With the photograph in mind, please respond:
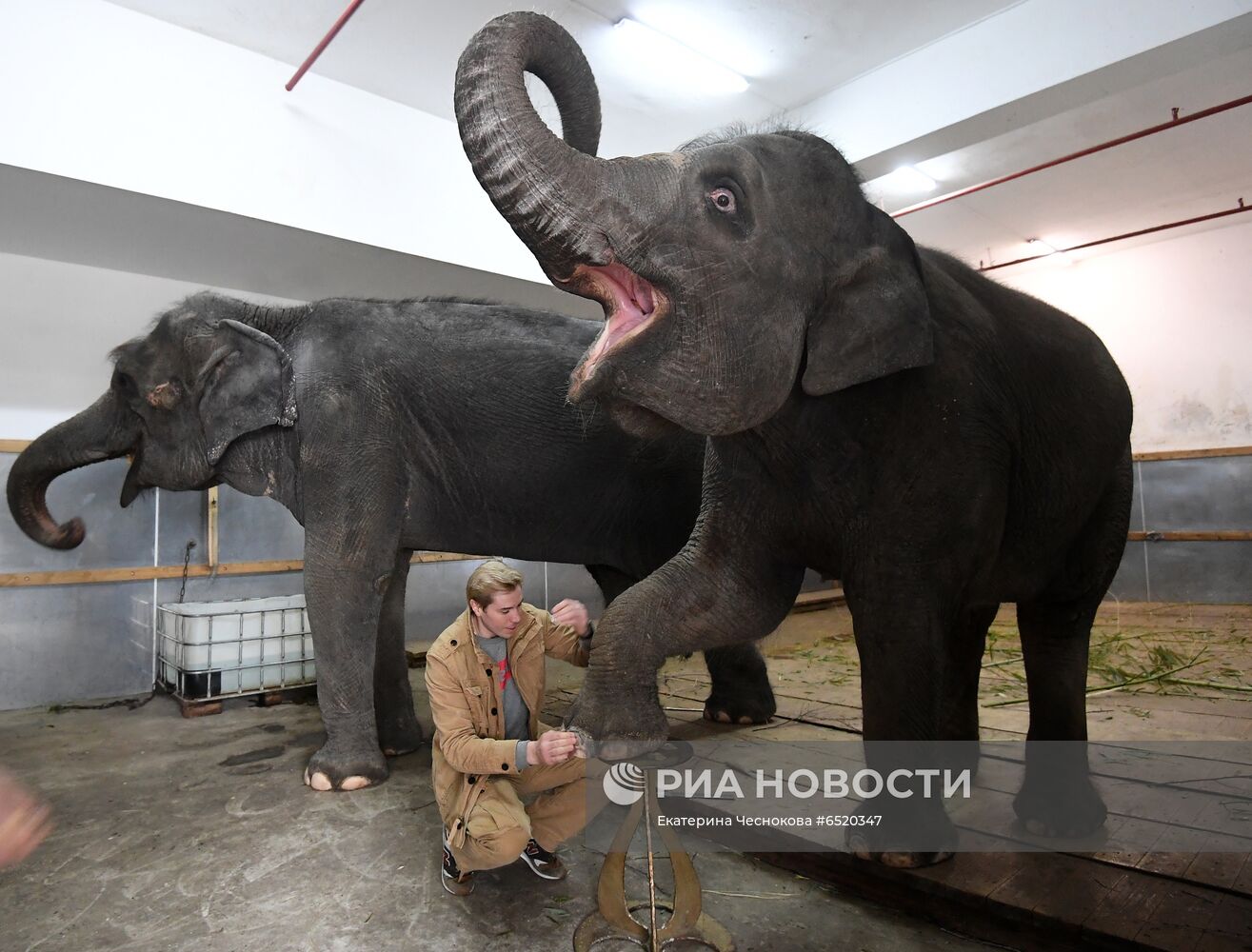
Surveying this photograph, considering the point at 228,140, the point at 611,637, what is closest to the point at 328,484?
the point at 611,637

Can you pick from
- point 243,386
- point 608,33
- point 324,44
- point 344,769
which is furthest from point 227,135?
point 344,769

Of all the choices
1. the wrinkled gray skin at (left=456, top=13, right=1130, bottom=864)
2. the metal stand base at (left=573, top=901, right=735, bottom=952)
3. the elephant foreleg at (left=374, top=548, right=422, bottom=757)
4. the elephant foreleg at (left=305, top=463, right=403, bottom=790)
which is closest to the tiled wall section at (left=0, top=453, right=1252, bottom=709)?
the elephant foreleg at (left=374, top=548, right=422, bottom=757)

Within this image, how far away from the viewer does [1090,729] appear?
160 inches

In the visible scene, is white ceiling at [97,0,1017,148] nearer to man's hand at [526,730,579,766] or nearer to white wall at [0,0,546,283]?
white wall at [0,0,546,283]

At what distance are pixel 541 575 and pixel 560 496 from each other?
416 cm

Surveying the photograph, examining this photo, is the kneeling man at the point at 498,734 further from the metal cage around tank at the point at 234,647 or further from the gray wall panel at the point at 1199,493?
the gray wall panel at the point at 1199,493

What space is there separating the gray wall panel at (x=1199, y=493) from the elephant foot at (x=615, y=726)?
9.41m

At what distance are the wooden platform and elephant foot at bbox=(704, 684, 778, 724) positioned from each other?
73 mm

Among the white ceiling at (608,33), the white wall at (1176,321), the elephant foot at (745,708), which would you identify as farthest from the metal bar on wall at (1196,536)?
the elephant foot at (745,708)

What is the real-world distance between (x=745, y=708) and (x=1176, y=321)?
850 cm

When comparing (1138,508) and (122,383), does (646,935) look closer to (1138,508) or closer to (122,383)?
(122,383)

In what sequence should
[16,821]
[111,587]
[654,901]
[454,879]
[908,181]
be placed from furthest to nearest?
1. [908,181]
2. [111,587]
3. [454,879]
4. [654,901]
5. [16,821]

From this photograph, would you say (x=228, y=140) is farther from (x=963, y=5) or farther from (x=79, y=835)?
(x=963, y=5)

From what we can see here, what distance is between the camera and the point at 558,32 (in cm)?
215
